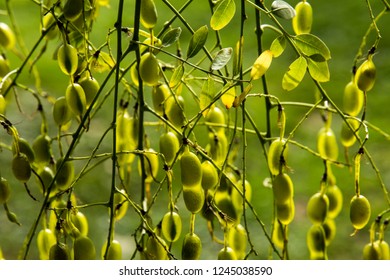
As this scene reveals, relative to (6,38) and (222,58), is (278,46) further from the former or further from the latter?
(6,38)

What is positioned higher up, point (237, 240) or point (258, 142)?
point (258, 142)

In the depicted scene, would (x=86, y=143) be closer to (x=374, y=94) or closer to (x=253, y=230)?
(x=253, y=230)

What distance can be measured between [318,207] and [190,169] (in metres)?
0.15

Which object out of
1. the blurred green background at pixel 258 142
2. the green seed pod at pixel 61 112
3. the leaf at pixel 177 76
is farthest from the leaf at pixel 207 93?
the blurred green background at pixel 258 142

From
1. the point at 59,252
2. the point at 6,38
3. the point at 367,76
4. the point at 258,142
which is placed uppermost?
the point at 258,142

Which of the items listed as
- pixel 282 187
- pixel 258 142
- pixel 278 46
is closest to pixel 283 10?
pixel 278 46

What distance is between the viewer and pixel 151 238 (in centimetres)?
55

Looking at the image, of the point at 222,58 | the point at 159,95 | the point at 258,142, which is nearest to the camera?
the point at 222,58

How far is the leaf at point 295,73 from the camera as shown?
54 cm

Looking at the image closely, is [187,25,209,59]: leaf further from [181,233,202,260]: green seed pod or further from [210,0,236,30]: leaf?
[181,233,202,260]: green seed pod

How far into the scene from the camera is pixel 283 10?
523 mm

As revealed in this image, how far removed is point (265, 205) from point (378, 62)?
48 cm

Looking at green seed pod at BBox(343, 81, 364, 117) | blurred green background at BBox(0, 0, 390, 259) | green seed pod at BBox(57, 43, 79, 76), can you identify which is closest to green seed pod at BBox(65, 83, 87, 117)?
green seed pod at BBox(57, 43, 79, 76)
